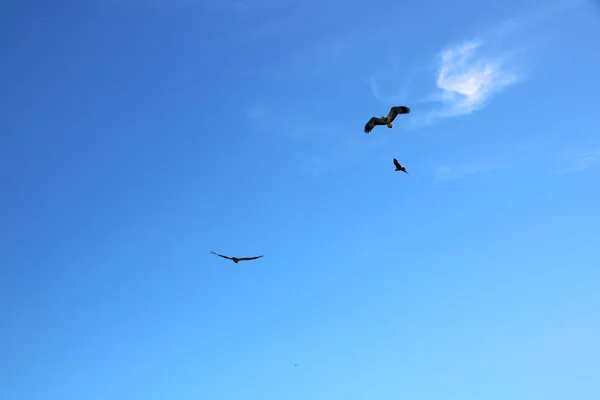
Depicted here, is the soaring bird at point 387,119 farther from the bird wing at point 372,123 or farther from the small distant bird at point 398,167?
the small distant bird at point 398,167

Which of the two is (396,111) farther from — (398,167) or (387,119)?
(398,167)

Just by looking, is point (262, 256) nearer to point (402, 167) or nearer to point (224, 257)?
point (224, 257)

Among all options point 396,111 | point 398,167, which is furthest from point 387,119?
point 398,167

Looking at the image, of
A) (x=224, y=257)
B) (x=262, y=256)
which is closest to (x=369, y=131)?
(x=262, y=256)

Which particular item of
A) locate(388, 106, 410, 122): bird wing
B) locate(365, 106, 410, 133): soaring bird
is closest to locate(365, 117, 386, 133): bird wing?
locate(365, 106, 410, 133): soaring bird

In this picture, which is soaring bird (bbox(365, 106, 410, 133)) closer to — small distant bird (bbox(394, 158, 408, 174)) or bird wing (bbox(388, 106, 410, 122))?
bird wing (bbox(388, 106, 410, 122))

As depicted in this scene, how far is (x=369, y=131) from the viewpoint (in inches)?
1758

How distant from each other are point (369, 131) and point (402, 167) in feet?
14.4

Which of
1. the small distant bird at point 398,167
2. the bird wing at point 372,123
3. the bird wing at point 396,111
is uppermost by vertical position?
the bird wing at point 396,111

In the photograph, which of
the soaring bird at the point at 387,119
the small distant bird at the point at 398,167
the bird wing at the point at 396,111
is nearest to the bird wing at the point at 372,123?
the soaring bird at the point at 387,119

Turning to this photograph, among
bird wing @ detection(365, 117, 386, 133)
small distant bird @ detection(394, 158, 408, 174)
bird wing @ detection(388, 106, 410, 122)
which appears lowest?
small distant bird @ detection(394, 158, 408, 174)

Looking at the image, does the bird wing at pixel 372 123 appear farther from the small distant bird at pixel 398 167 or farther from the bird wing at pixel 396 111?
the small distant bird at pixel 398 167

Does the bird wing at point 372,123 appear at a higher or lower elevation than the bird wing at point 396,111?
lower

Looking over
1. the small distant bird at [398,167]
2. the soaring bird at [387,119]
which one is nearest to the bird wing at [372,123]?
the soaring bird at [387,119]
